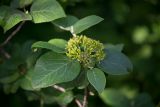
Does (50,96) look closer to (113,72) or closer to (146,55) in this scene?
(113,72)

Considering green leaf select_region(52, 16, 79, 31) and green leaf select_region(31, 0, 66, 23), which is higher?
green leaf select_region(31, 0, 66, 23)

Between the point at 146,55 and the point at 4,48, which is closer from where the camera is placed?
the point at 4,48

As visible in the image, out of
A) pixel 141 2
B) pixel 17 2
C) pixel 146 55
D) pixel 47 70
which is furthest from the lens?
pixel 146 55

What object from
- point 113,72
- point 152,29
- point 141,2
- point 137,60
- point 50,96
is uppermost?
point 113,72

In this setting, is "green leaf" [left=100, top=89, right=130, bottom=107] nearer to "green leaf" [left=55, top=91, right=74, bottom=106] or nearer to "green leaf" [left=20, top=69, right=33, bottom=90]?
"green leaf" [left=55, top=91, right=74, bottom=106]

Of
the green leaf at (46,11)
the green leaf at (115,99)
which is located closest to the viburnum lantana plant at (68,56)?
the green leaf at (46,11)

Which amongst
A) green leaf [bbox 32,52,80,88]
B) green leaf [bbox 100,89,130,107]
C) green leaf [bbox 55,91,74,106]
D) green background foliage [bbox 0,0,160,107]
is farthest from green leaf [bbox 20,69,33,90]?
green leaf [bbox 100,89,130,107]

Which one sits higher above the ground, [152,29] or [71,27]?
[71,27]

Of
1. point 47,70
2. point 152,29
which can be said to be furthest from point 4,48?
point 152,29
